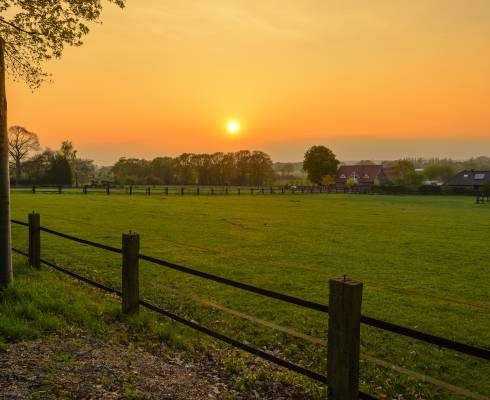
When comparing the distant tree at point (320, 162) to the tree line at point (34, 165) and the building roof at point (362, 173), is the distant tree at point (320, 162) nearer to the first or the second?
the building roof at point (362, 173)

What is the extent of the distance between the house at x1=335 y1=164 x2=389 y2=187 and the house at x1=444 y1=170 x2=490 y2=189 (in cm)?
3109

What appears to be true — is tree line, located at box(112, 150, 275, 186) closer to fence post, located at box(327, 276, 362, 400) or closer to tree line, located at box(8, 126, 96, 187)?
tree line, located at box(8, 126, 96, 187)

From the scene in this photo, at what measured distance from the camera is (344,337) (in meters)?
3.95

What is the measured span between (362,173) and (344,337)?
419 ft

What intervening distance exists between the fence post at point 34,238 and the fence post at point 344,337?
25.7 feet

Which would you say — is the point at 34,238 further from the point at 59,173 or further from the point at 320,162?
the point at 320,162

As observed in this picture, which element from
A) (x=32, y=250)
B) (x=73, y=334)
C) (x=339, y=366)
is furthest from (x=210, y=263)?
(x=339, y=366)

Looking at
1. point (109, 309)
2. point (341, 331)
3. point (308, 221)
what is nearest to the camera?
point (341, 331)

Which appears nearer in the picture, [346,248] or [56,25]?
[56,25]

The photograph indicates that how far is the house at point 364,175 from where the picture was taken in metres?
124

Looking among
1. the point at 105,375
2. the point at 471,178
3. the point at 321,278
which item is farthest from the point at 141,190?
the point at 471,178

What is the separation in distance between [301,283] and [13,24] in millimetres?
8471

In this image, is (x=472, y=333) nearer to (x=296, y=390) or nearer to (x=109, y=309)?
(x=296, y=390)

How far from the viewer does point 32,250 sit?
32.7 feet
